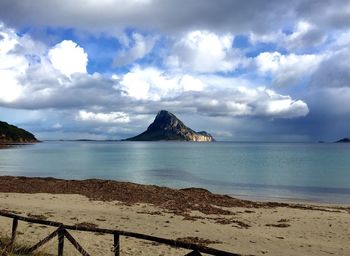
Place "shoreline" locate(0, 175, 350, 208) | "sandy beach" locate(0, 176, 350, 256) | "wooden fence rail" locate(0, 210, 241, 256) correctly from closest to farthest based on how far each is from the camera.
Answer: "wooden fence rail" locate(0, 210, 241, 256), "sandy beach" locate(0, 176, 350, 256), "shoreline" locate(0, 175, 350, 208)

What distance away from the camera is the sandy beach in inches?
661

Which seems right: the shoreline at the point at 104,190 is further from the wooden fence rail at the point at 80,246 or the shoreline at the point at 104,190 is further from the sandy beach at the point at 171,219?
the wooden fence rail at the point at 80,246

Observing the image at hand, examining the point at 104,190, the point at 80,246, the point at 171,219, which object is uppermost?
the point at 80,246

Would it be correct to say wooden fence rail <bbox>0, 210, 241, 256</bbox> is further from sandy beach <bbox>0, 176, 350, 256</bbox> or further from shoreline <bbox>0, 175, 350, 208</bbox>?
shoreline <bbox>0, 175, 350, 208</bbox>

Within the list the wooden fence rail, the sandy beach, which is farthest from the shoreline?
the wooden fence rail

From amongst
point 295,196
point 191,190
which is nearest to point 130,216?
point 191,190

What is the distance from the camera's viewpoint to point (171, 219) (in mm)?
22859

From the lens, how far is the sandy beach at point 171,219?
55.1 feet

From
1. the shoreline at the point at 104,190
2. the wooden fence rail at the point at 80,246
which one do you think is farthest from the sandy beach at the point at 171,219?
the wooden fence rail at the point at 80,246

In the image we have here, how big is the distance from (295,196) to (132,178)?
77.3ft

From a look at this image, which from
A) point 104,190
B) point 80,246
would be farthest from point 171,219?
point 104,190

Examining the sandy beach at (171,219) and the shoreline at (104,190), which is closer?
the sandy beach at (171,219)

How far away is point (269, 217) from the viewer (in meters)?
25.1

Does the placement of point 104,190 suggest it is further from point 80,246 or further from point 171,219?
point 80,246
